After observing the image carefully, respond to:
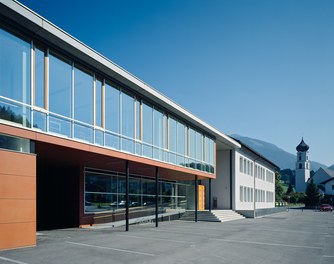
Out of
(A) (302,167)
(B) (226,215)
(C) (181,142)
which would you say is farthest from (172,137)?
(A) (302,167)

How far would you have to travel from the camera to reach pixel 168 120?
Result: 28.7 m

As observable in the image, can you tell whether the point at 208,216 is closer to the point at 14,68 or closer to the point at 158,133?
the point at 158,133

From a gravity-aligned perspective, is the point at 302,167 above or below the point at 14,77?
below

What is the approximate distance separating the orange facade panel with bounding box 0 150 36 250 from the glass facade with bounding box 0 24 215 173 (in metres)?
1.45

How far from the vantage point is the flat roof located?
14219mm

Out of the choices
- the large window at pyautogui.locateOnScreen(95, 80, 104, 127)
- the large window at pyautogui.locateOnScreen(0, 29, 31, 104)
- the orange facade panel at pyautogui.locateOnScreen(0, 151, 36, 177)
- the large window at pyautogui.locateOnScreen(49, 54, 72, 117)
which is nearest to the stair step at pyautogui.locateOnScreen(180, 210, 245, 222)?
the large window at pyautogui.locateOnScreen(95, 80, 104, 127)

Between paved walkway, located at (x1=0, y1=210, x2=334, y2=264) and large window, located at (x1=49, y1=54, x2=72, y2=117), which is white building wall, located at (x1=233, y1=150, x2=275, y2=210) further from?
large window, located at (x1=49, y1=54, x2=72, y2=117)

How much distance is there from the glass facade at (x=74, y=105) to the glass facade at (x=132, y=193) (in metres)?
3.78

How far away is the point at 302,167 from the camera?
5778 inches

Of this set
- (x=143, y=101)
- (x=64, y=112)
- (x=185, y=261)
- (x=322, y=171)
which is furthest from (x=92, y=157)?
(x=322, y=171)

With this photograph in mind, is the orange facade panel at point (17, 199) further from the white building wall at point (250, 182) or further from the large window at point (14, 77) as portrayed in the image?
the white building wall at point (250, 182)

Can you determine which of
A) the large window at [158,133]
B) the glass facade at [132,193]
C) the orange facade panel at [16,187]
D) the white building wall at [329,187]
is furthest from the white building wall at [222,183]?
the white building wall at [329,187]

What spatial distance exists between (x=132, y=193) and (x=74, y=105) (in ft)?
43.3

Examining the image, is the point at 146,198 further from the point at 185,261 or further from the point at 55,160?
the point at 185,261
